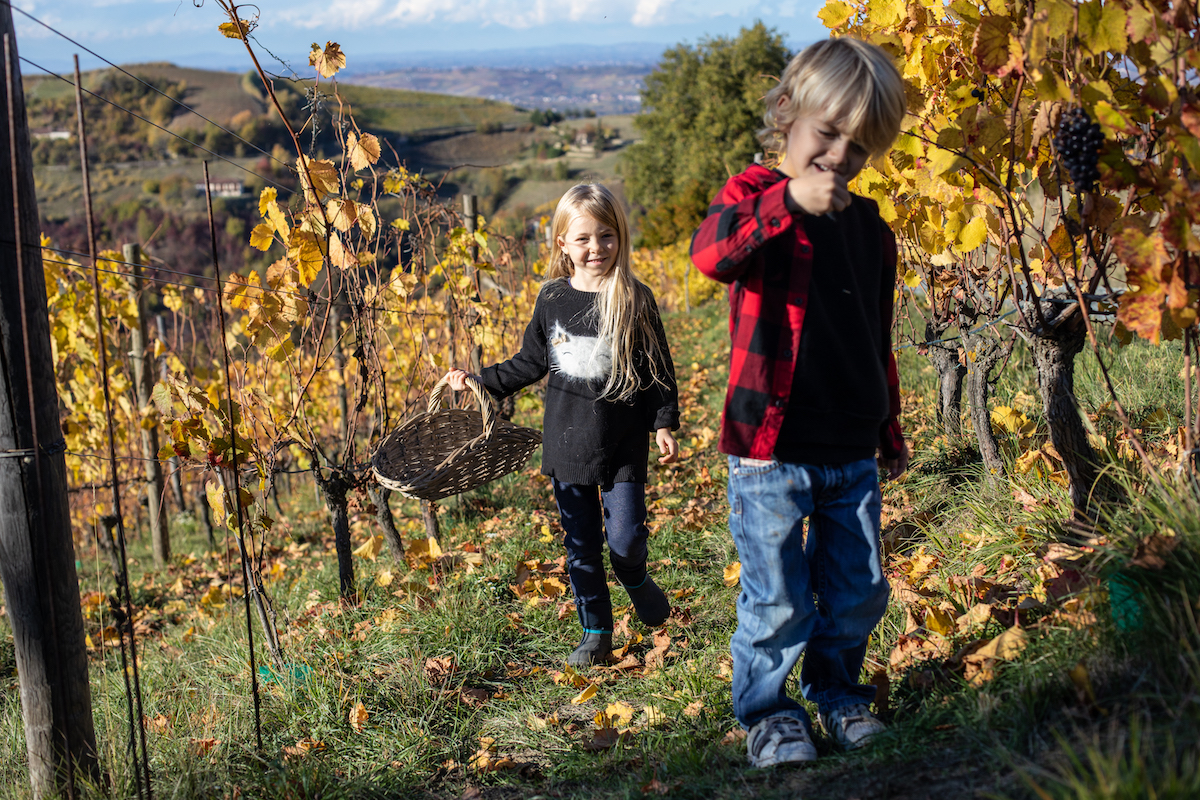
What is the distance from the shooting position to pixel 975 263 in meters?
2.83

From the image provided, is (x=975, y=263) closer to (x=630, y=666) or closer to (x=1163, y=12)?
(x=1163, y=12)

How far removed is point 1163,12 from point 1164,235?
514 mm

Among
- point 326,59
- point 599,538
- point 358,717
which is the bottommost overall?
point 358,717

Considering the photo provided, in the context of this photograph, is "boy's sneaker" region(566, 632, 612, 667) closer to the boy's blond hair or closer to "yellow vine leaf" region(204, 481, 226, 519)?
"yellow vine leaf" region(204, 481, 226, 519)

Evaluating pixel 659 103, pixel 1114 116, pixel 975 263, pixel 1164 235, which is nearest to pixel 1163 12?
pixel 1114 116

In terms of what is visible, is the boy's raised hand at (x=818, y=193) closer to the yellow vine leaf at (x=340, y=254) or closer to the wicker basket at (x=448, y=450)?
the wicker basket at (x=448, y=450)

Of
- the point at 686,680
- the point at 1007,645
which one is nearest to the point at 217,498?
the point at 686,680

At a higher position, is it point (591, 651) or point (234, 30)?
point (234, 30)

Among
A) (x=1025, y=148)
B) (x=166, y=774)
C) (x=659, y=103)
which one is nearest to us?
(x=1025, y=148)

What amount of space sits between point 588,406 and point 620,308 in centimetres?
30

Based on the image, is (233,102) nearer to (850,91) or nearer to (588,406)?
(588,406)

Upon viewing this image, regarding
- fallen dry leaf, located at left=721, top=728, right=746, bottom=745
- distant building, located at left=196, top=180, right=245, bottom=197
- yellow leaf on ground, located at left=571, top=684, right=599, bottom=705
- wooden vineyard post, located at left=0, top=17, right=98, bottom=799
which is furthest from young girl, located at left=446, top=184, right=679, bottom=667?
distant building, located at left=196, top=180, right=245, bottom=197

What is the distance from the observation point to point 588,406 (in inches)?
91.4

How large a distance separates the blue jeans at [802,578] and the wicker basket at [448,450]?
0.98 meters
